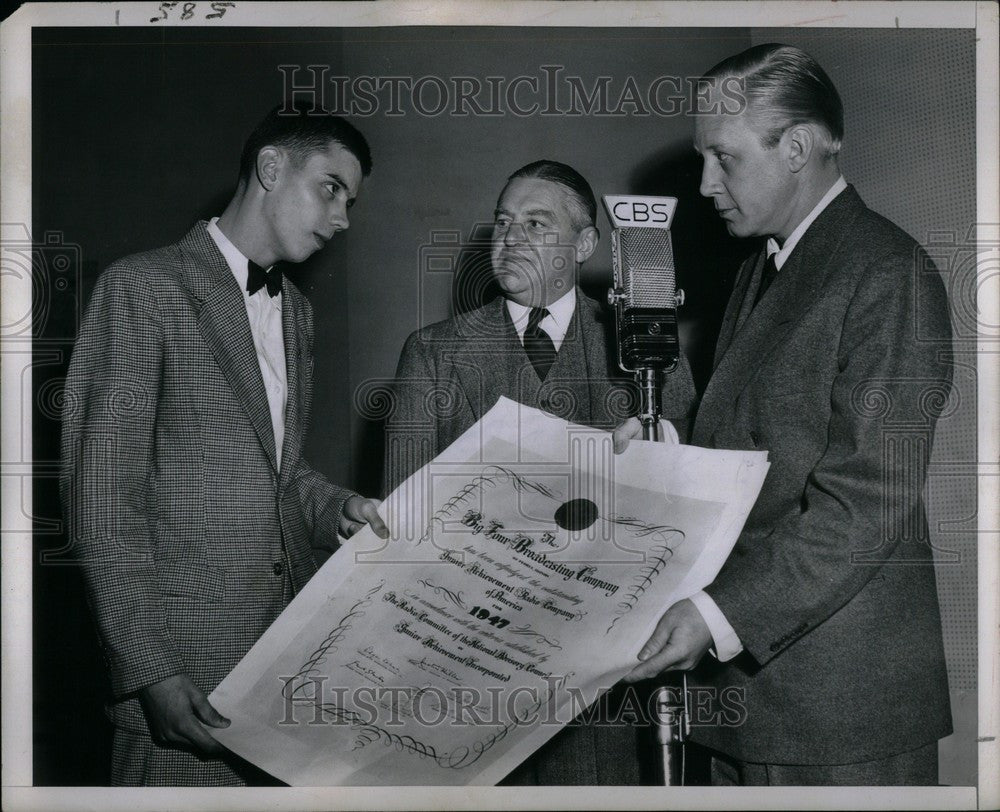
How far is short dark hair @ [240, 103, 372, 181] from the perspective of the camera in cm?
159

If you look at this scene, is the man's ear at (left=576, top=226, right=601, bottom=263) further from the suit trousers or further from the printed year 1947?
the suit trousers

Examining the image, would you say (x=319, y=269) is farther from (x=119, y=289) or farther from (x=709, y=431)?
(x=709, y=431)

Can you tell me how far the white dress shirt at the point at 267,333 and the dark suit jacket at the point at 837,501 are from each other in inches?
26.2

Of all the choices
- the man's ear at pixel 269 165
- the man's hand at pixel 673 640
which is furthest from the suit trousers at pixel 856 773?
the man's ear at pixel 269 165

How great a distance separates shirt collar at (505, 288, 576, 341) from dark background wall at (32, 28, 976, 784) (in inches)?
2.0

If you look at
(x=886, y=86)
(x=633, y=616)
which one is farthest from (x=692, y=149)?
(x=633, y=616)

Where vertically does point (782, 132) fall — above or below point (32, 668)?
above

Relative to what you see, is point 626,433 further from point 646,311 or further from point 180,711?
point 180,711

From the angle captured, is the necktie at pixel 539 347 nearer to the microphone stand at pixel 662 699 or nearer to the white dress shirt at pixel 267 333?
the microphone stand at pixel 662 699

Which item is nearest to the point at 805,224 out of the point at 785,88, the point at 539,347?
→ the point at 785,88

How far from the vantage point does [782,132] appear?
59.1 inches

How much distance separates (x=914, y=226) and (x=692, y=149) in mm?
378

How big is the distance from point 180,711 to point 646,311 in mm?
889

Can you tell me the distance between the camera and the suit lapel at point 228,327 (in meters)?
1.50
